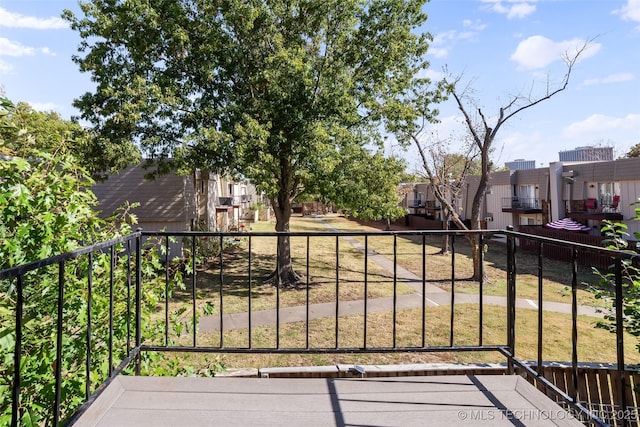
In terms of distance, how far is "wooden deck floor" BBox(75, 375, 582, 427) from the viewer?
1.86 m

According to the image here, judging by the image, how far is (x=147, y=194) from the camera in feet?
51.1

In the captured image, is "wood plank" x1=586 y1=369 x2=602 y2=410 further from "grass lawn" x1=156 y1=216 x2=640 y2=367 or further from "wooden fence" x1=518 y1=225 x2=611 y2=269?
"wooden fence" x1=518 y1=225 x2=611 y2=269

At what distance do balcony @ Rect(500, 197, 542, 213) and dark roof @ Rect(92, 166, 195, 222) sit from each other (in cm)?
2184

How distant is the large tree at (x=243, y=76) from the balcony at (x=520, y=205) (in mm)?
17552

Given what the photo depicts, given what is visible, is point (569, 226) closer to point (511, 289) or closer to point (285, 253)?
point (285, 253)

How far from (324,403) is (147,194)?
15.5m

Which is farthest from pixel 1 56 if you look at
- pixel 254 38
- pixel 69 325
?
pixel 69 325

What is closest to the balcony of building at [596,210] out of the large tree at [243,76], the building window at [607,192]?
the building window at [607,192]

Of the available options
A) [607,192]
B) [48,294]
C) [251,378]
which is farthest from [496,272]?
[48,294]

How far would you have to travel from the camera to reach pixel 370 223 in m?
38.6

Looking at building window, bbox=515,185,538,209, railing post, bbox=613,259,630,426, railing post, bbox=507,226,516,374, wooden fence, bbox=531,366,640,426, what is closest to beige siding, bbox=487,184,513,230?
building window, bbox=515,185,538,209

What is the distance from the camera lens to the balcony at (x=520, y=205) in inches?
958

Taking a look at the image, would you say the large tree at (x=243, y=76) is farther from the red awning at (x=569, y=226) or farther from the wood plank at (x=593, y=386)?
the red awning at (x=569, y=226)

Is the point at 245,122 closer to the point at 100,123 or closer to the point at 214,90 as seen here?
the point at 214,90
